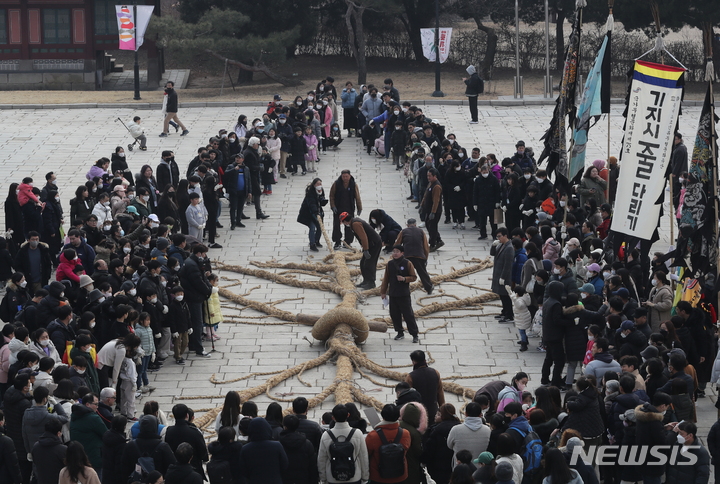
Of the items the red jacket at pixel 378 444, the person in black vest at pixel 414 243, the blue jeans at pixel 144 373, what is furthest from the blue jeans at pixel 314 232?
the red jacket at pixel 378 444

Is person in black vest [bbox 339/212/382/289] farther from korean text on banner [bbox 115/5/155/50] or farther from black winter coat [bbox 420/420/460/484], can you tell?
korean text on banner [bbox 115/5/155/50]

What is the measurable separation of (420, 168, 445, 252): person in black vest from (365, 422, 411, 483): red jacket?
29.4 feet

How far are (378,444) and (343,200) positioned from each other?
9468 mm

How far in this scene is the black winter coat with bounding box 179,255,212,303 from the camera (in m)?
12.1

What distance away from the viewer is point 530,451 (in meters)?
7.76

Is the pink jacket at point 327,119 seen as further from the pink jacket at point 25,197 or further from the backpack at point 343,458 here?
the backpack at point 343,458

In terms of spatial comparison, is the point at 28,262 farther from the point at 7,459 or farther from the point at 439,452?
the point at 439,452

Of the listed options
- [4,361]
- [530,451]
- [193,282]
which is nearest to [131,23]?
[193,282]

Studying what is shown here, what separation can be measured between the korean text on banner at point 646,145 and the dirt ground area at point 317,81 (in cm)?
2159

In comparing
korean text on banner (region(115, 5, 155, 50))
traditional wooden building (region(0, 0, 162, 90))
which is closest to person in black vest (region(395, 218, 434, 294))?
korean text on banner (region(115, 5, 155, 50))

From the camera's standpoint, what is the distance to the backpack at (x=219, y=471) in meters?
7.71

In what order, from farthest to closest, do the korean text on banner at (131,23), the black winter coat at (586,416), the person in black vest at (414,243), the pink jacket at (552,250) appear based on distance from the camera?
the korean text on banner at (131,23)
the person in black vest at (414,243)
the pink jacket at (552,250)
the black winter coat at (586,416)

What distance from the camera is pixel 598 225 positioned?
14.2 meters

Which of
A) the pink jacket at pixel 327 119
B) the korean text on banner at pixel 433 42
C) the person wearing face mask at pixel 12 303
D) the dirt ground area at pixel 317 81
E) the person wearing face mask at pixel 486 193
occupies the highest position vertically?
the korean text on banner at pixel 433 42
